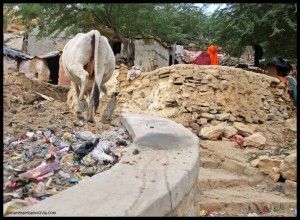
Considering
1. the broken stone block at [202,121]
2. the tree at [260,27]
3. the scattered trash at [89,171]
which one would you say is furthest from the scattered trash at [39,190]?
the tree at [260,27]

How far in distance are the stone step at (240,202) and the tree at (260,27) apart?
7.39 meters

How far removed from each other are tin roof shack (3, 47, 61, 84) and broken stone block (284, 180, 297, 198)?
14.6 m

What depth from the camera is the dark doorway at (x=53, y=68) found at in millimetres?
19297

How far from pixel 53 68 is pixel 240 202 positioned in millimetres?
15925

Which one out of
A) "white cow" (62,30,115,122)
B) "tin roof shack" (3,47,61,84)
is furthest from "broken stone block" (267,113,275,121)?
"tin roof shack" (3,47,61,84)

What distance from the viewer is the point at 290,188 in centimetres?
548

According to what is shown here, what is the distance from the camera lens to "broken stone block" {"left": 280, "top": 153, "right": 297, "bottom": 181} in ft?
18.1

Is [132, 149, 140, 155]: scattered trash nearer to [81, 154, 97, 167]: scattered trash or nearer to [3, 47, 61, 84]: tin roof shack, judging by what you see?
[81, 154, 97, 167]: scattered trash

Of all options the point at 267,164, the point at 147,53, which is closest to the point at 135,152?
the point at 267,164

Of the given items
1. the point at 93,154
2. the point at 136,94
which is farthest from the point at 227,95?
the point at 93,154

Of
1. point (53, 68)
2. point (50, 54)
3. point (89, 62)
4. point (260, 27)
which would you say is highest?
point (260, 27)

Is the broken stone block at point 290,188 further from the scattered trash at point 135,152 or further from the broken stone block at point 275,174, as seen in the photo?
the scattered trash at point 135,152

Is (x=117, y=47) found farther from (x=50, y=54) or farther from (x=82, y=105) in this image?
(x=82, y=105)

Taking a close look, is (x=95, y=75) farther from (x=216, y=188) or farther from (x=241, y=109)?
(x=241, y=109)
